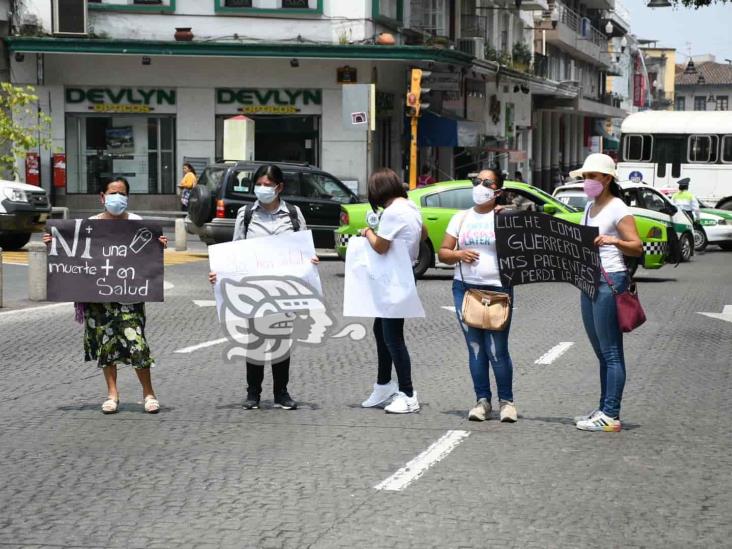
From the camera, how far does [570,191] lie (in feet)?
90.6

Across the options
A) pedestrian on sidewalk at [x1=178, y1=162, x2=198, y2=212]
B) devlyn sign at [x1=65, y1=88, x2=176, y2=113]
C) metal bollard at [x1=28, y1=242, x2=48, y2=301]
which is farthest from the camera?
devlyn sign at [x1=65, y1=88, x2=176, y2=113]

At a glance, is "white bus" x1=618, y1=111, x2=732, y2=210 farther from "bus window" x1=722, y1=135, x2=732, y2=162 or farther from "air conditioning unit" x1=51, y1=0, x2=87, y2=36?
"air conditioning unit" x1=51, y1=0, x2=87, y2=36

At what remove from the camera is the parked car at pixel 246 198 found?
982 inches

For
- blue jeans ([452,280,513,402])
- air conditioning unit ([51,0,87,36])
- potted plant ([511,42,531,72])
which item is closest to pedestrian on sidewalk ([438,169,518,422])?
blue jeans ([452,280,513,402])

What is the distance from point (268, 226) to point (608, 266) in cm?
250

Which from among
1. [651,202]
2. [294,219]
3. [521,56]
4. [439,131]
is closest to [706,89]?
[521,56]

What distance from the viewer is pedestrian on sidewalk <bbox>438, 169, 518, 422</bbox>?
8.97 m

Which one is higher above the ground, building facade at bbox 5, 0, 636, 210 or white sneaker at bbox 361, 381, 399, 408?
building facade at bbox 5, 0, 636, 210

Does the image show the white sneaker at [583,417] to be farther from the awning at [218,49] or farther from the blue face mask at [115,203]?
the awning at [218,49]

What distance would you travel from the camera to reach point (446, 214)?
842 inches

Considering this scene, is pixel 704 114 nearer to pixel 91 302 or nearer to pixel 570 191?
pixel 570 191

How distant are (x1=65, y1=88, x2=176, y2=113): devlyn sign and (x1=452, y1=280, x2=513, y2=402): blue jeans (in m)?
28.8

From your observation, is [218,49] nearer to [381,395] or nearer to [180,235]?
[180,235]

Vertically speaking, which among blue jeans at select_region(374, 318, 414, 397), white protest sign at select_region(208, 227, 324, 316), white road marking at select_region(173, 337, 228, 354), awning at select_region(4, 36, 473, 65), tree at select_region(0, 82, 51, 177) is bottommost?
white road marking at select_region(173, 337, 228, 354)
